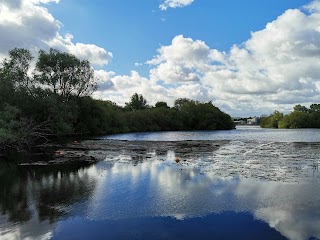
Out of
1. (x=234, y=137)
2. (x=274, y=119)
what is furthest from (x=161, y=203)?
(x=274, y=119)

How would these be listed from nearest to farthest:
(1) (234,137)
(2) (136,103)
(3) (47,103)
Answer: (3) (47,103) → (1) (234,137) → (2) (136,103)

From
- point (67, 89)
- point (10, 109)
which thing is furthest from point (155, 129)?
point (10, 109)

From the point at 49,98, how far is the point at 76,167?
31.1 meters

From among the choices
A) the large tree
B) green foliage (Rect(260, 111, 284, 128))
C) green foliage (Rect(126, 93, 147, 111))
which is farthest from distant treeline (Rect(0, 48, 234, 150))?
green foliage (Rect(260, 111, 284, 128))

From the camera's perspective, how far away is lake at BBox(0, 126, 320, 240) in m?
9.10

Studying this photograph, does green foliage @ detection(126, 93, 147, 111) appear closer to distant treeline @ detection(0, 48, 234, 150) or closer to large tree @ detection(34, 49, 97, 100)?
distant treeline @ detection(0, 48, 234, 150)

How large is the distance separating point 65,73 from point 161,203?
50566 millimetres

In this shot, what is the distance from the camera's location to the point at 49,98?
48.9 m

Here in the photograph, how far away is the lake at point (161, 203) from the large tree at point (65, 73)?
39613mm

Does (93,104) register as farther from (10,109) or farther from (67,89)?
(10,109)

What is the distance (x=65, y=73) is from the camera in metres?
57.9

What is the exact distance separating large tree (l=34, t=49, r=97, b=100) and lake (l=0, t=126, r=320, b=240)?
39613mm

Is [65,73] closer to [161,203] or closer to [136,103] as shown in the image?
[161,203]

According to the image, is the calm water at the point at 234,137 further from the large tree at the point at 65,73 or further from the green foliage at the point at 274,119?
the green foliage at the point at 274,119
